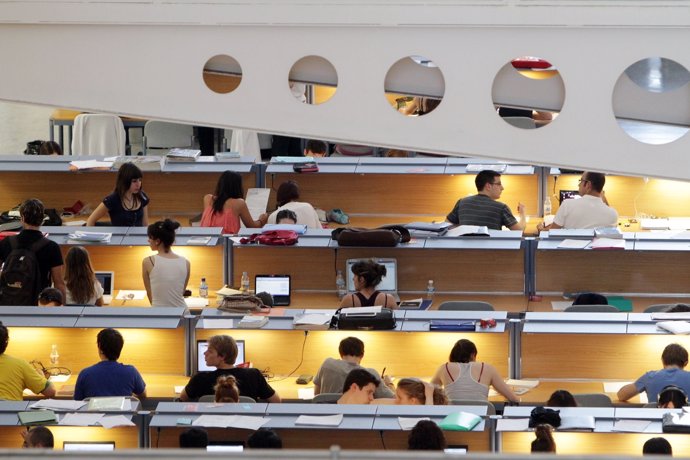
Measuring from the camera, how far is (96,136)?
41.4ft

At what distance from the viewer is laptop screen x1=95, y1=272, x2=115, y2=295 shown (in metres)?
9.09

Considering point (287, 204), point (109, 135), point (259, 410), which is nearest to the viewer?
point (259, 410)

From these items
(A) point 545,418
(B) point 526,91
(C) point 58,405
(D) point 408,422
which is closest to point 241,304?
(C) point 58,405

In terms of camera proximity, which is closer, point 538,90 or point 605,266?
point 538,90

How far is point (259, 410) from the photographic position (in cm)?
634

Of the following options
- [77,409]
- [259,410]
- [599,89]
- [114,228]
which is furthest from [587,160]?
[114,228]

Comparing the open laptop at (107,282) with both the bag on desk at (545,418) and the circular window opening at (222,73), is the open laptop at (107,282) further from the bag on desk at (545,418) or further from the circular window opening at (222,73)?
the circular window opening at (222,73)

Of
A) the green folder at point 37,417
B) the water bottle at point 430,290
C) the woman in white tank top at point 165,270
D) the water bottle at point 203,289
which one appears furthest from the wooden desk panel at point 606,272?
the green folder at point 37,417

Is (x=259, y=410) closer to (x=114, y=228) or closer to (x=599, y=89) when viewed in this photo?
(x=114, y=228)

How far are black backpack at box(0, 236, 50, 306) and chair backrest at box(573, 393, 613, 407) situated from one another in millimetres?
3526

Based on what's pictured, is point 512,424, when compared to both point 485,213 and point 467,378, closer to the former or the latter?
point 467,378

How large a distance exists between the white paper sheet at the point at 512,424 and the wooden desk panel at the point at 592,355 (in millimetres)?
1501

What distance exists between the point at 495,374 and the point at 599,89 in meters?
4.60

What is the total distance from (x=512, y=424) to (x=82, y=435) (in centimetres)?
209
